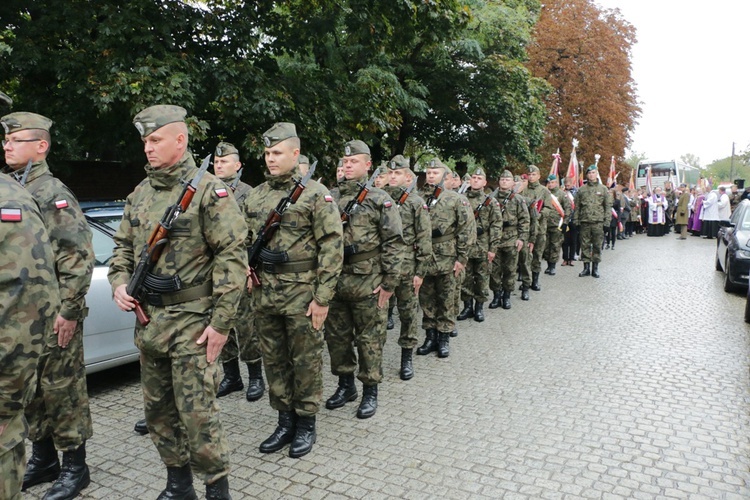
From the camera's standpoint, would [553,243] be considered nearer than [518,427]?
No

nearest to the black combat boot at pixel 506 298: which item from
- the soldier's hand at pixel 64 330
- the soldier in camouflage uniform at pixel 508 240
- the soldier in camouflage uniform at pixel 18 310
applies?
the soldier in camouflage uniform at pixel 508 240

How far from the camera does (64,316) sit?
3.40 metres

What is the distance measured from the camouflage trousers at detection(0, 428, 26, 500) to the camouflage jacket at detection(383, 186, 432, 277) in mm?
3942

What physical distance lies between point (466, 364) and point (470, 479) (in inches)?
105

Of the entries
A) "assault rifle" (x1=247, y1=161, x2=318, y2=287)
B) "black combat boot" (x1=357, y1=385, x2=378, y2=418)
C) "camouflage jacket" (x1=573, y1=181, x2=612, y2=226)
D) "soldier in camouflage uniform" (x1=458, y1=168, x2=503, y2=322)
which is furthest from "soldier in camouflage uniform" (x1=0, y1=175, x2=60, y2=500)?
"camouflage jacket" (x1=573, y1=181, x2=612, y2=226)

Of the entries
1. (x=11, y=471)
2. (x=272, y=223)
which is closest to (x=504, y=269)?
(x=272, y=223)

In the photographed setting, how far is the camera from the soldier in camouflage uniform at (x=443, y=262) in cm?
675

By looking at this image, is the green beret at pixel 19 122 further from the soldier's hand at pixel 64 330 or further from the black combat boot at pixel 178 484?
the black combat boot at pixel 178 484

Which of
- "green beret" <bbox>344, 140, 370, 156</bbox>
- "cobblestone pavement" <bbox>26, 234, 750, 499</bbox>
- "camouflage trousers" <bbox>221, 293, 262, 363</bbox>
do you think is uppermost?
"green beret" <bbox>344, 140, 370, 156</bbox>

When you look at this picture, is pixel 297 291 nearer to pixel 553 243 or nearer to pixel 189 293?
pixel 189 293

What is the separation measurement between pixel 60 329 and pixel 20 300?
147 cm

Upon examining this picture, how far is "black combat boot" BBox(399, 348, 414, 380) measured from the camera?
591 centimetres

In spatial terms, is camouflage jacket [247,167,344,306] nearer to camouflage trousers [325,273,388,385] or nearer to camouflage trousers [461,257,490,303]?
camouflage trousers [325,273,388,385]

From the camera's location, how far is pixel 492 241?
344 inches
